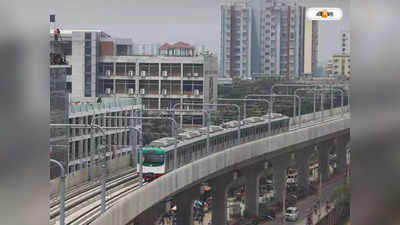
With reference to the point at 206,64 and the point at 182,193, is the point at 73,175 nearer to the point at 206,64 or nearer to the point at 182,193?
the point at 182,193

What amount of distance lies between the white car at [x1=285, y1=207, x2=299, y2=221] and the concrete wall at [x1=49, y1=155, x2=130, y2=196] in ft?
2.27

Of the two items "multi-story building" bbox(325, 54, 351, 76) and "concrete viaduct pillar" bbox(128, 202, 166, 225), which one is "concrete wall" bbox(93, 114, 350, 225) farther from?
"multi-story building" bbox(325, 54, 351, 76)

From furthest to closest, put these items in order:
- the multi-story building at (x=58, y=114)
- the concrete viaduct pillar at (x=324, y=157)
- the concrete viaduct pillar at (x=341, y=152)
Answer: the concrete viaduct pillar at (x=324, y=157) < the concrete viaduct pillar at (x=341, y=152) < the multi-story building at (x=58, y=114)

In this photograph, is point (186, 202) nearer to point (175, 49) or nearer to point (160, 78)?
point (160, 78)

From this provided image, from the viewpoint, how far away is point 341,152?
2.03 meters

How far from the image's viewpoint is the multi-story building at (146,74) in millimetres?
1950

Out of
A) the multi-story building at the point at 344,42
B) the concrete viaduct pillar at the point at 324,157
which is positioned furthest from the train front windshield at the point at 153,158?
the multi-story building at the point at 344,42

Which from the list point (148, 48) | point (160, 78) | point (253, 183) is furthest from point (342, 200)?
point (148, 48)

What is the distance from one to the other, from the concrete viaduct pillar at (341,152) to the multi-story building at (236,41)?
18.1 inches

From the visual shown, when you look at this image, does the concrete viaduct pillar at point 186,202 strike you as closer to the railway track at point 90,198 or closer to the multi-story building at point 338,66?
the railway track at point 90,198
